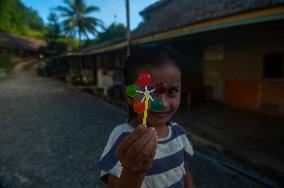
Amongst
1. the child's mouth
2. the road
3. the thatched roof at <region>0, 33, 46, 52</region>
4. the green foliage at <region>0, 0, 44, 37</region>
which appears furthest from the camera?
the green foliage at <region>0, 0, 44, 37</region>

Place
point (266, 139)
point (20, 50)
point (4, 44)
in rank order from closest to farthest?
point (266, 139)
point (4, 44)
point (20, 50)

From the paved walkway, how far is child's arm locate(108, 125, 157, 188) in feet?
13.3

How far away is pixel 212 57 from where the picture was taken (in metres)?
11.1

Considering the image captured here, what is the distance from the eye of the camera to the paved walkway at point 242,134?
15.7ft

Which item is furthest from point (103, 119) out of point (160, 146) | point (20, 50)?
point (20, 50)

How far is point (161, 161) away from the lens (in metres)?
1.51

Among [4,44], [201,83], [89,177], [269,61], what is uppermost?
[4,44]

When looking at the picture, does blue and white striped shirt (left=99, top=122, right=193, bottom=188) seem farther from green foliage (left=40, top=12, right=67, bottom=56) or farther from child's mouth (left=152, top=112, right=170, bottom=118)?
green foliage (left=40, top=12, right=67, bottom=56)

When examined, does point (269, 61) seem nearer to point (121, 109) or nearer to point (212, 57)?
point (212, 57)

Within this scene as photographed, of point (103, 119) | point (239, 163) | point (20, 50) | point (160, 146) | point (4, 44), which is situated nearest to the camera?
point (160, 146)

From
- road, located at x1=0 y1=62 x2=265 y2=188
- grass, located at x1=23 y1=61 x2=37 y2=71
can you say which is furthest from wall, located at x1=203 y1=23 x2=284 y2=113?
grass, located at x1=23 y1=61 x2=37 y2=71

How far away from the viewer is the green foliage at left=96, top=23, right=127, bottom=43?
112 feet

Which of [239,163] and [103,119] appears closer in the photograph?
[239,163]

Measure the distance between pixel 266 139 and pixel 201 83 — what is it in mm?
5631
